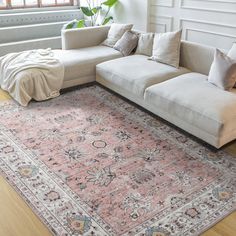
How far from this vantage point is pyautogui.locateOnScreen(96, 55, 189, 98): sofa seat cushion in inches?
135

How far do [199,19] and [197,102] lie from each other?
190 centimetres

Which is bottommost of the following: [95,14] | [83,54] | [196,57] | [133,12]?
[83,54]

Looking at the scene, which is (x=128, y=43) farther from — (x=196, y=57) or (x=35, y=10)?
(x=35, y=10)

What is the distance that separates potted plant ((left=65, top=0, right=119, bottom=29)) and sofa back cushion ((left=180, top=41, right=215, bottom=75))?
2065mm

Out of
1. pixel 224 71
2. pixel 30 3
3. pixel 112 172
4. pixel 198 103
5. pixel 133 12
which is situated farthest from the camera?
pixel 30 3

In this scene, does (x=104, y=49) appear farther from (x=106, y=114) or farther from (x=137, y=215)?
(x=137, y=215)

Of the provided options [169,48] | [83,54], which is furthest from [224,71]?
[83,54]

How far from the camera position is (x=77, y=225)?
6.63 feet

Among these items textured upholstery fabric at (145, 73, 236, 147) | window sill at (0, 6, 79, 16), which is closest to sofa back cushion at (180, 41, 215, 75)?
textured upholstery fabric at (145, 73, 236, 147)

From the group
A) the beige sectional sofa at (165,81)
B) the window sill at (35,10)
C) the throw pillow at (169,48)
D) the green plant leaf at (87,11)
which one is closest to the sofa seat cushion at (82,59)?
the beige sectional sofa at (165,81)

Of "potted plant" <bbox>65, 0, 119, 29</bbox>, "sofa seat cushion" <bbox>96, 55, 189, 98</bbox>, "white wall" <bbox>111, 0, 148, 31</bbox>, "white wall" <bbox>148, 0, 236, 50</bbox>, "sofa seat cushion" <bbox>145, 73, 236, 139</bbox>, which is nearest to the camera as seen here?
"sofa seat cushion" <bbox>145, 73, 236, 139</bbox>

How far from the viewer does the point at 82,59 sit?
4062mm

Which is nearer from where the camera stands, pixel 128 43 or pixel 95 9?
pixel 128 43

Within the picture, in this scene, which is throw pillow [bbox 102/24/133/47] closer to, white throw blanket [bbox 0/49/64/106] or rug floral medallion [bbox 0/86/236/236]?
white throw blanket [bbox 0/49/64/106]
